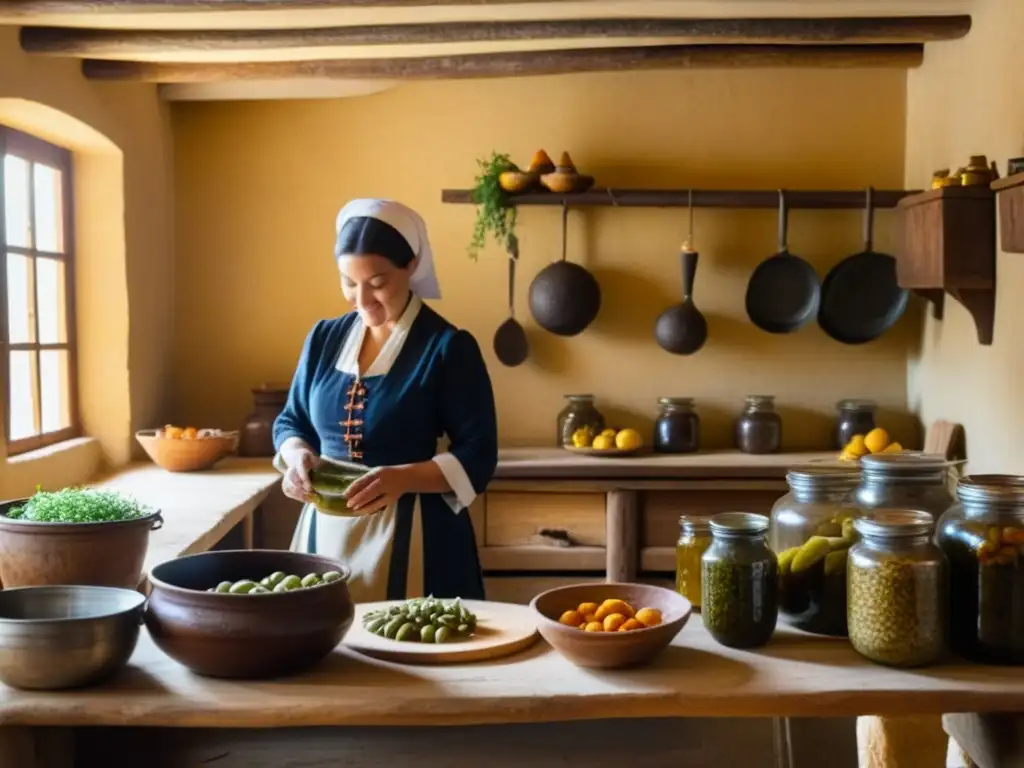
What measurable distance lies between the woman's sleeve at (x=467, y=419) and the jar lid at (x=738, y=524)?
27.3 inches

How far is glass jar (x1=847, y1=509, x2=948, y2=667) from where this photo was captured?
4.49 ft

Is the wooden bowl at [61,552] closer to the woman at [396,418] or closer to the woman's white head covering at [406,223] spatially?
the woman at [396,418]

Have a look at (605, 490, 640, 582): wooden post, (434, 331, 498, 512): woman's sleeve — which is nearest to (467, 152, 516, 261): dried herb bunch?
(605, 490, 640, 582): wooden post

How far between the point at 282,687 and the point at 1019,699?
90cm

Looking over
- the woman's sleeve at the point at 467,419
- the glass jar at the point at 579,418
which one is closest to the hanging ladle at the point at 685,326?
the glass jar at the point at 579,418

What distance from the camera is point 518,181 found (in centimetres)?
354

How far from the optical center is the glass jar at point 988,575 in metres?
1.38

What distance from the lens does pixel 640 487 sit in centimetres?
337

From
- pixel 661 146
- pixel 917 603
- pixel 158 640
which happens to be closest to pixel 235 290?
pixel 661 146

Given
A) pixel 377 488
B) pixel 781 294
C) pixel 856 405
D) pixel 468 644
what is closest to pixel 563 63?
pixel 781 294

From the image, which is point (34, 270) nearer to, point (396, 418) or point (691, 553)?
point (396, 418)

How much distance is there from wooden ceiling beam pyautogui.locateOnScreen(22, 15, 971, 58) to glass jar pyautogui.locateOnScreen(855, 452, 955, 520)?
1.91 metres

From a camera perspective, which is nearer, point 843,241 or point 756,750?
point 756,750

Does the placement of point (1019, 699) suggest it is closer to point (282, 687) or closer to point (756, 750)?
point (756, 750)
